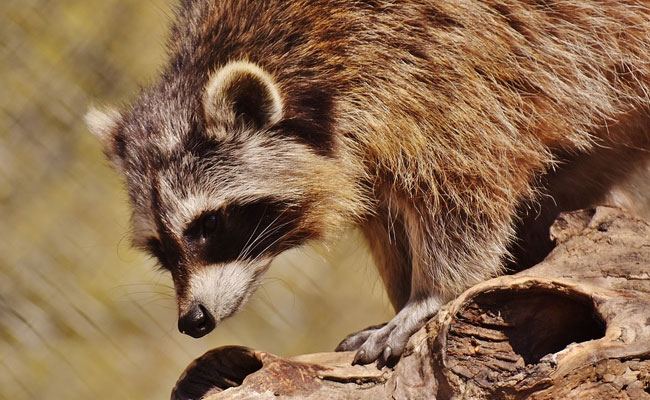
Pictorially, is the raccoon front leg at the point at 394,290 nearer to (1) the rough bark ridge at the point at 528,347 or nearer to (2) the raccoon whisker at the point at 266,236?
(1) the rough bark ridge at the point at 528,347

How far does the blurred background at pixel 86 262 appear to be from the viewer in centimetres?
564

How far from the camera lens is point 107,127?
3.55 metres

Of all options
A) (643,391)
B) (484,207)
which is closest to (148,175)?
(484,207)

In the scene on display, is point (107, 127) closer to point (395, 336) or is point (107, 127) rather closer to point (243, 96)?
point (243, 96)

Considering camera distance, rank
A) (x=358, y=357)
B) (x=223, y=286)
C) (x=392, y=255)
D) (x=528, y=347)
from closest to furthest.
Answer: (x=528, y=347), (x=358, y=357), (x=223, y=286), (x=392, y=255)

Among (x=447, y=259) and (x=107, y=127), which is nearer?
(x=447, y=259)

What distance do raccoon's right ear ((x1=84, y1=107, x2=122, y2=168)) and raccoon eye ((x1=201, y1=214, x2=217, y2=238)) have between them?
1.80ft

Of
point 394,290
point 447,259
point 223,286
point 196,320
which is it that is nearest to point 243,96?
point 223,286

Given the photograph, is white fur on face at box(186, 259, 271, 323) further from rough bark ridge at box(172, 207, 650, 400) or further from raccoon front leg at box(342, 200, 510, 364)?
raccoon front leg at box(342, 200, 510, 364)

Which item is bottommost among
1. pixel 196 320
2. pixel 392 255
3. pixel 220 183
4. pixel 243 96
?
pixel 392 255

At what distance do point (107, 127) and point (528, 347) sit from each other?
1.86m

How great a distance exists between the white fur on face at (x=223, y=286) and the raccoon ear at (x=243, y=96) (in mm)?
506

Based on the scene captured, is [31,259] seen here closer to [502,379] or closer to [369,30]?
[369,30]

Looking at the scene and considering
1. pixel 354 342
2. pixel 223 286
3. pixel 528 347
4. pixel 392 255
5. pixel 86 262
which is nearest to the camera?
pixel 528 347
